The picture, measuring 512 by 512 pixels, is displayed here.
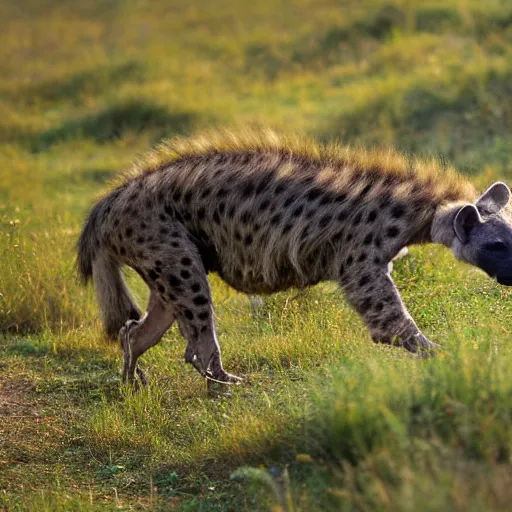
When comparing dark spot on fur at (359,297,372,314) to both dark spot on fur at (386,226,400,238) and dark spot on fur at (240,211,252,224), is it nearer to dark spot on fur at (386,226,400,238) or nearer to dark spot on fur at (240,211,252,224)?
dark spot on fur at (386,226,400,238)

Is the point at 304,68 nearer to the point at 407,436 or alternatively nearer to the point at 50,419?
the point at 50,419

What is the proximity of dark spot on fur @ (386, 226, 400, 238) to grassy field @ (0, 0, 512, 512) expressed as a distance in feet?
1.82

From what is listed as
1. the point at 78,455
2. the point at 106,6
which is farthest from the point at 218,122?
the point at 106,6

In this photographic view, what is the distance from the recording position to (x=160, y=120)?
1372cm

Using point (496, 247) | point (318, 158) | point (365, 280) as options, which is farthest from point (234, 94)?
point (496, 247)

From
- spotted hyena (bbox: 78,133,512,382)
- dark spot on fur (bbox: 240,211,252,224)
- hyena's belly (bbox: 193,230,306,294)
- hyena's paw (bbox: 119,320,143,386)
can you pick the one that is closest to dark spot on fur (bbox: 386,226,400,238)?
spotted hyena (bbox: 78,133,512,382)

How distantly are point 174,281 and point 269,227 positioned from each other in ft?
1.83

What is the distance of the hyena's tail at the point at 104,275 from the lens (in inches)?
243

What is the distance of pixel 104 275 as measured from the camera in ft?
20.4

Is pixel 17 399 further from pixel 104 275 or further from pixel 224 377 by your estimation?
pixel 224 377

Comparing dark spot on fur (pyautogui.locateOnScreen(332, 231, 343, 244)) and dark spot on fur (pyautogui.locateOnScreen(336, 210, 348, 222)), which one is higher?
dark spot on fur (pyautogui.locateOnScreen(336, 210, 348, 222))

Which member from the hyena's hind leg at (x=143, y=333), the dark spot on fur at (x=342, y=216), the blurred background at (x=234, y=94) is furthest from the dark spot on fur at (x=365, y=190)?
the blurred background at (x=234, y=94)

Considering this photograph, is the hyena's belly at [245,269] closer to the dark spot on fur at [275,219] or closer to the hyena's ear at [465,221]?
the dark spot on fur at [275,219]

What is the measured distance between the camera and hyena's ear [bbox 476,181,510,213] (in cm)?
554
